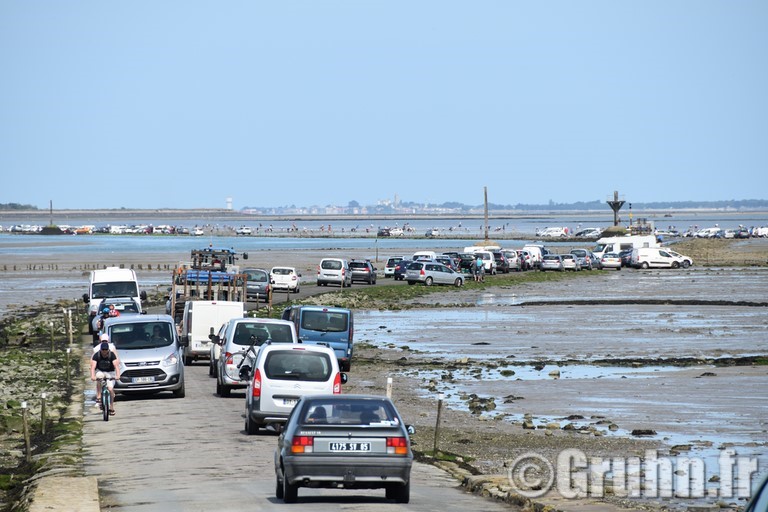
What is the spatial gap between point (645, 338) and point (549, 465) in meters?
25.5

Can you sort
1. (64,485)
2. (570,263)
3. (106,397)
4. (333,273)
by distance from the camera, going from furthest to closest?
1. (570,263)
2. (333,273)
3. (106,397)
4. (64,485)

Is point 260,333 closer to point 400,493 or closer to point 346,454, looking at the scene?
point 400,493

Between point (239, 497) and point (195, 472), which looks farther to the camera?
point (195, 472)

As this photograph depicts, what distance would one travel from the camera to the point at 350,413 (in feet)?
54.4

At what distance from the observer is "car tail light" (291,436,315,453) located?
1612cm

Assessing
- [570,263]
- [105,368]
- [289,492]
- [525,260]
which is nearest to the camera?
[289,492]

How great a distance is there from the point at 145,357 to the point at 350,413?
13.9 m

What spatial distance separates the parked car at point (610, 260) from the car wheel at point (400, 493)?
9043 centimetres

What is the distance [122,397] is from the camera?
31.0 metres

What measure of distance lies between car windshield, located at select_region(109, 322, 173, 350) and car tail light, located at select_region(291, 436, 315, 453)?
1467 centimetres

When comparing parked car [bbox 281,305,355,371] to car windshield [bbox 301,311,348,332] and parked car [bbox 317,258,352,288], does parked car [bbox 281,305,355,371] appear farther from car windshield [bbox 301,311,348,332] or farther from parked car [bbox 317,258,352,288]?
parked car [bbox 317,258,352,288]

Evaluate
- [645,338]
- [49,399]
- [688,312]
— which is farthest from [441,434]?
[688,312]

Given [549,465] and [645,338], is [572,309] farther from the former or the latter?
[549,465]

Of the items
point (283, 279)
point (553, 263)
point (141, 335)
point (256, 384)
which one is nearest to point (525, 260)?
point (553, 263)
